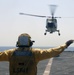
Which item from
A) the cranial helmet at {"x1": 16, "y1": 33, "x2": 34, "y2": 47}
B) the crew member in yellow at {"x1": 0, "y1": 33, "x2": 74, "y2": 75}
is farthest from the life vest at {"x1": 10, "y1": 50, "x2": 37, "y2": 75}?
the cranial helmet at {"x1": 16, "y1": 33, "x2": 34, "y2": 47}

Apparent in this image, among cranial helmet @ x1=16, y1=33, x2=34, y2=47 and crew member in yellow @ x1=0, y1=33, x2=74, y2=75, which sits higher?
cranial helmet @ x1=16, y1=33, x2=34, y2=47

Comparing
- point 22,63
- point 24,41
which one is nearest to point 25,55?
point 22,63

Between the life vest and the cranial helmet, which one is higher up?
the cranial helmet

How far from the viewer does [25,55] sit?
6.48m

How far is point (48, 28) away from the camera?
52250 millimetres

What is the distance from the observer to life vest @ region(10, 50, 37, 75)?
644cm

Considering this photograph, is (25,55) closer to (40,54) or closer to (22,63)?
(22,63)

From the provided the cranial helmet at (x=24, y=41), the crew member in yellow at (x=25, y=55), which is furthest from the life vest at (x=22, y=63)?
the cranial helmet at (x=24, y=41)

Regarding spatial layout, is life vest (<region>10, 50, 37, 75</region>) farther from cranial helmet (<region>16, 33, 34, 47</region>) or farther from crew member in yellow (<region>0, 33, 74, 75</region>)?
cranial helmet (<region>16, 33, 34, 47</region>)

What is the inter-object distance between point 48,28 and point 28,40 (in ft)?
151

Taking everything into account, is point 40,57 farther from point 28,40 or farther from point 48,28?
point 48,28

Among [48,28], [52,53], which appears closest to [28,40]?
[52,53]

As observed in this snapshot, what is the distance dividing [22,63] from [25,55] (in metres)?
0.19

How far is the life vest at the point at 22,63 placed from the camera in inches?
253
